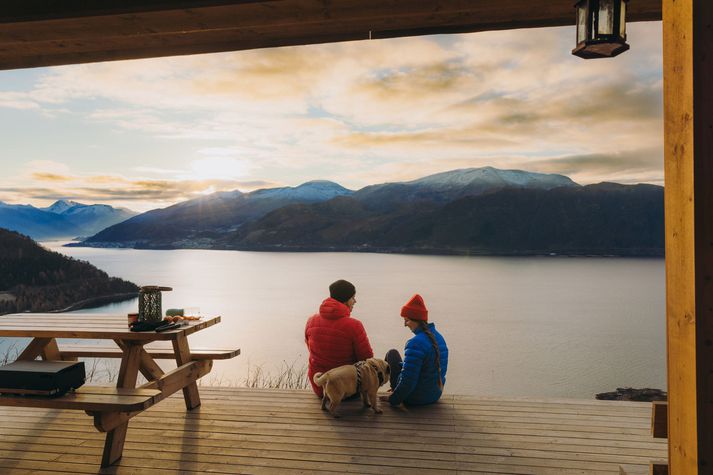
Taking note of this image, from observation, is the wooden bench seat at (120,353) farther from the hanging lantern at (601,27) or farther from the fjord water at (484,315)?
the fjord water at (484,315)

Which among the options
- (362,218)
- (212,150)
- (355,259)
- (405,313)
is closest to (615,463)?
(405,313)

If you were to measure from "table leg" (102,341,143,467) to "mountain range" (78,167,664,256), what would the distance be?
78969 mm

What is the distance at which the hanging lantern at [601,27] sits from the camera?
2.29 m

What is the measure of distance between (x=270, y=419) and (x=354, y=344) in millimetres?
748

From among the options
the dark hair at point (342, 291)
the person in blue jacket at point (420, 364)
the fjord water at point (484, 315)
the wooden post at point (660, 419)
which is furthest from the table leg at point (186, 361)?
the fjord water at point (484, 315)

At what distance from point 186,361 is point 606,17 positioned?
320 cm

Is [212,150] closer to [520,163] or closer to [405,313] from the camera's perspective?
[405,313]

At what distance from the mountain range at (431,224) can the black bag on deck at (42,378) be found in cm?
7937

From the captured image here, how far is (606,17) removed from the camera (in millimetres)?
2307

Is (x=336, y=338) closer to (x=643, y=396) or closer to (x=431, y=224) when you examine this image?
(x=643, y=396)

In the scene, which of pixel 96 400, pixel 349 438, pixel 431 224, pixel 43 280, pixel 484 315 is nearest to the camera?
pixel 96 400

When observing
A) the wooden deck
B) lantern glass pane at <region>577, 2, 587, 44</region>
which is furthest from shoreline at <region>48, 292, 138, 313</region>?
lantern glass pane at <region>577, 2, 587, 44</region>

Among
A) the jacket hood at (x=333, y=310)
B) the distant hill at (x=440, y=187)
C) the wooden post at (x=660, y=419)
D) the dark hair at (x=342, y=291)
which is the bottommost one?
the wooden post at (x=660, y=419)

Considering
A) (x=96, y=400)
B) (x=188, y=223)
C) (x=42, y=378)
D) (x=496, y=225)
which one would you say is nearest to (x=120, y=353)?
(x=42, y=378)
